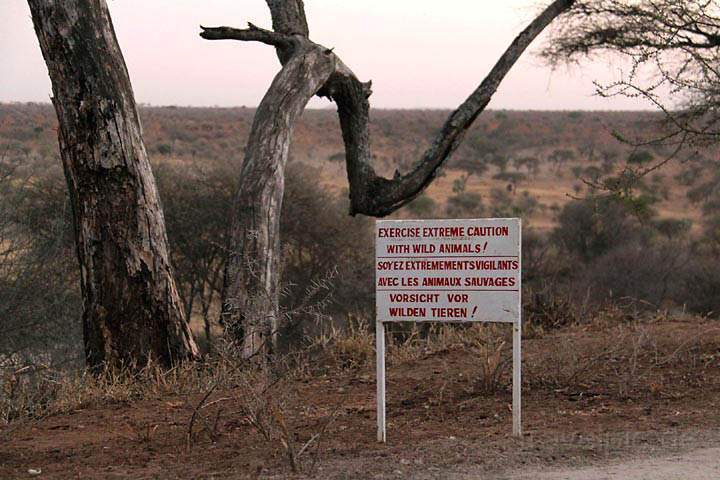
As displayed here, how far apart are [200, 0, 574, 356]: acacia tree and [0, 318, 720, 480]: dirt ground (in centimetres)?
131

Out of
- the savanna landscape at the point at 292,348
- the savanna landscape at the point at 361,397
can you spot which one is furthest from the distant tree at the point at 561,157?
the savanna landscape at the point at 292,348

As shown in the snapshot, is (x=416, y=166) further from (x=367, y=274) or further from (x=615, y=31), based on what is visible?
(x=367, y=274)

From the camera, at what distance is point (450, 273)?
6926 millimetres

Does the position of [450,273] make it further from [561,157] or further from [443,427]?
[561,157]

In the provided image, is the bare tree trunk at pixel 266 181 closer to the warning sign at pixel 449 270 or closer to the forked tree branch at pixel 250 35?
the forked tree branch at pixel 250 35

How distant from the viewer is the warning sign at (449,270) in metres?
6.87

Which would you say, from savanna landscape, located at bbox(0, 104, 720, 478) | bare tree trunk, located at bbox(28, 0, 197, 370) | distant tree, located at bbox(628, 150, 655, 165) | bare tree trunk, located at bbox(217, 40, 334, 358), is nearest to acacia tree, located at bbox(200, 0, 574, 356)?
bare tree trunk, located at bbox(217, 40, 334, 358)

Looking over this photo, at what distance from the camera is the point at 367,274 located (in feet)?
76.7

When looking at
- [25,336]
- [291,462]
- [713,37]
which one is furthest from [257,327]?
[25,336]

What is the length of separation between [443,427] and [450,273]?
3.84 feet

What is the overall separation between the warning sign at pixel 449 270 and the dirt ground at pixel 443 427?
0.82m

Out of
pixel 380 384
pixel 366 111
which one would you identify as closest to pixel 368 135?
pixel 366 111

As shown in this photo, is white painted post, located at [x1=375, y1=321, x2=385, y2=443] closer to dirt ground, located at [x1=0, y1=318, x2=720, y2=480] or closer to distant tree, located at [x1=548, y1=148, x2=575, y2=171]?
dirt ground, located at [x1=0, y1=318, x2=720, y2=480]

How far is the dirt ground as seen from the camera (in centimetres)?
641
